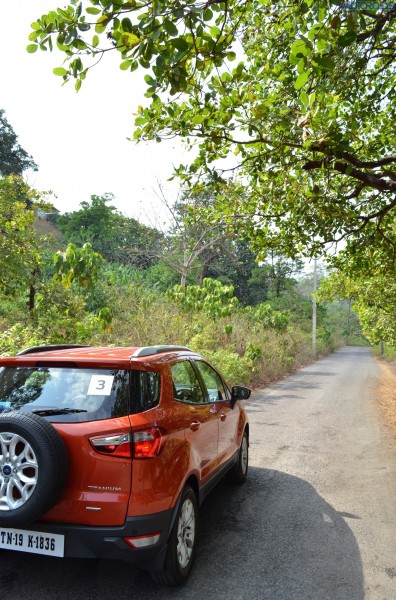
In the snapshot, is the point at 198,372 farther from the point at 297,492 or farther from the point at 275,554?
the point at 297,492

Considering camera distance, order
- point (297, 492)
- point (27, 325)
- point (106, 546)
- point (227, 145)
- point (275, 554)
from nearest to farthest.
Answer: point (106, 546) → point (275, 554) → point (297, 492) → point (227, 145) → point (27, 325)

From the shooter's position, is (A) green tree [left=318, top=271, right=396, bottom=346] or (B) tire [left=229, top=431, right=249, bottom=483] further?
(A) green tree [left=318, top=271, right=396, bottom=346]

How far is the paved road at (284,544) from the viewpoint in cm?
346

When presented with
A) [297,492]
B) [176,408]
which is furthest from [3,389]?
[297,492]

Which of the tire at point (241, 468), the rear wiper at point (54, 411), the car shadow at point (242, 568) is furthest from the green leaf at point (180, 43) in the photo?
the tire at point (241, 468)

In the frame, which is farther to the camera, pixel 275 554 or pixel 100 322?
pixel 100 322

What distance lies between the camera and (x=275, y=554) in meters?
4.07

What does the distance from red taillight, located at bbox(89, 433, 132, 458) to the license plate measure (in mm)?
592

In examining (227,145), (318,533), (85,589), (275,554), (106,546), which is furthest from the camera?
(227,145)

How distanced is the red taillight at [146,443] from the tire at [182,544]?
0.57 metres

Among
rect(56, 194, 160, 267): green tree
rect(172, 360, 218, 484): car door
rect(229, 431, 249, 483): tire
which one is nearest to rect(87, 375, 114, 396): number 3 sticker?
rect(172, 360, 218, 484): car door

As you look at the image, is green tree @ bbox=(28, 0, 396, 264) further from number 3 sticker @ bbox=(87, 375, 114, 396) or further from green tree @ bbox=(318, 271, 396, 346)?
green tree @ bbox=(318, 271, 396, 346)

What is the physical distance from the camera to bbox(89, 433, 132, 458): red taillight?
311 centimetres

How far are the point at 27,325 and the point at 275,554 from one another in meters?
7.39
